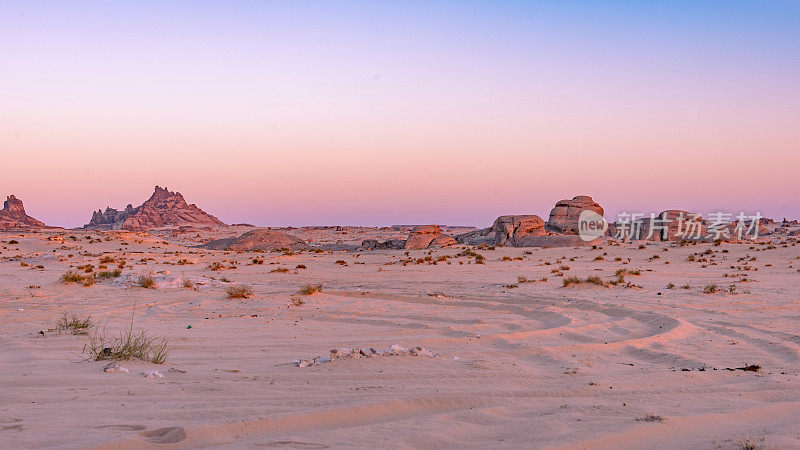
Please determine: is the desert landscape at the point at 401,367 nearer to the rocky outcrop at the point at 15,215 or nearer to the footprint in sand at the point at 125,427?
the footprint in sand at the point at 125,427

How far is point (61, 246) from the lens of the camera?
41438mm

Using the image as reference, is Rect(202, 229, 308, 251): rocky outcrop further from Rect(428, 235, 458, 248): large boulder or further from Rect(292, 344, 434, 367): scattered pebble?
Rect(292, 344, 434, 367): scattered pebble

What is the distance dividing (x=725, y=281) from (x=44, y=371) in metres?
17.6

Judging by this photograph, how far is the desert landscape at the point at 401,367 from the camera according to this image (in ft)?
12.8

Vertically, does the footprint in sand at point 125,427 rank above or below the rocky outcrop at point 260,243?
below

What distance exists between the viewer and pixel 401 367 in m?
6.02

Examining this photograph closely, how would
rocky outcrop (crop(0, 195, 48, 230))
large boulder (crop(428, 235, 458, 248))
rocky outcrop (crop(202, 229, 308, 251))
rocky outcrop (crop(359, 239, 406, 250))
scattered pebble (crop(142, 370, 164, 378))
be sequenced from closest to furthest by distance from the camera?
scattered pebble (crop(142, 370, 164, 378)) → large boulder (crop(428, 235, 458, 248)) → rocky outcrop (crop(359, 239, 406, 250)) → rocky outcrop (crop(202, 229, 308, 251)) → rocky outcrop (crop(0, 195, 48, 230))

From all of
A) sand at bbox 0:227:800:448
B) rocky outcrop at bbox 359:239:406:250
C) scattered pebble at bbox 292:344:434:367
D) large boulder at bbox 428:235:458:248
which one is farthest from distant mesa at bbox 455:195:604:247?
scattered pebble at bbox 292:344:434:367

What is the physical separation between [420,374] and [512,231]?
4522 centimetres

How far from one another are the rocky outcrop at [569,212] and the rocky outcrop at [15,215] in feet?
240

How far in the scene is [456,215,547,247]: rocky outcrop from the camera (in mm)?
48594

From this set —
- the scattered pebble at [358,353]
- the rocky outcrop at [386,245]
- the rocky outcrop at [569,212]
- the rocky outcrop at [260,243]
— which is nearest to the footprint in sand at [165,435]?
the scattered pebble at [358,353]

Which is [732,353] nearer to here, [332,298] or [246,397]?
[246,397]

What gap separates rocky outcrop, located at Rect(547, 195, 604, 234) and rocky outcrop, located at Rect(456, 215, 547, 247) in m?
2.04
